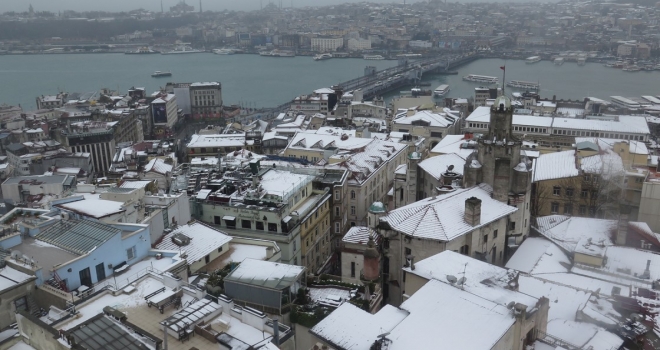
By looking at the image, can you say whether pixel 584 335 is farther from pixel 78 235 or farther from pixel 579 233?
pixel 78 235

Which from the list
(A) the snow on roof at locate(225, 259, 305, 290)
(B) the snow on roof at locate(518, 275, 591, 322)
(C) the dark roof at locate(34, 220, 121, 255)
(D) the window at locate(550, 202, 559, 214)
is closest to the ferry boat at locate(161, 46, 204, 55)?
(D) the window at locate(550, 202, 559, 214)

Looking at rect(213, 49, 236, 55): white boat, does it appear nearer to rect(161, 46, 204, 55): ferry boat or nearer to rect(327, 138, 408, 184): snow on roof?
rect(161, 46, 204, 55): ferry boat

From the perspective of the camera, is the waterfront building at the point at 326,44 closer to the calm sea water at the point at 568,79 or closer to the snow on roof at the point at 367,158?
the calm sea water at the point at 568,79

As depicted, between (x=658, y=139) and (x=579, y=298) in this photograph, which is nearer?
(x=579, y=298)

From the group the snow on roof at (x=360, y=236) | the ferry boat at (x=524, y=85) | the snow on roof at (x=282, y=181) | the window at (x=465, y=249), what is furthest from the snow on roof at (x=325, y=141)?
the ferry boat at (x=524, y=85)

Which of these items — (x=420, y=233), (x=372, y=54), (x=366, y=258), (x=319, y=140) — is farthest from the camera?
(x=372, y=54)

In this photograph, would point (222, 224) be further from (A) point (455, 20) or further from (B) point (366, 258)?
(A) point (455, 20)

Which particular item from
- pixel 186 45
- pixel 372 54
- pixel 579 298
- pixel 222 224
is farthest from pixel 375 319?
pixel 186 45
